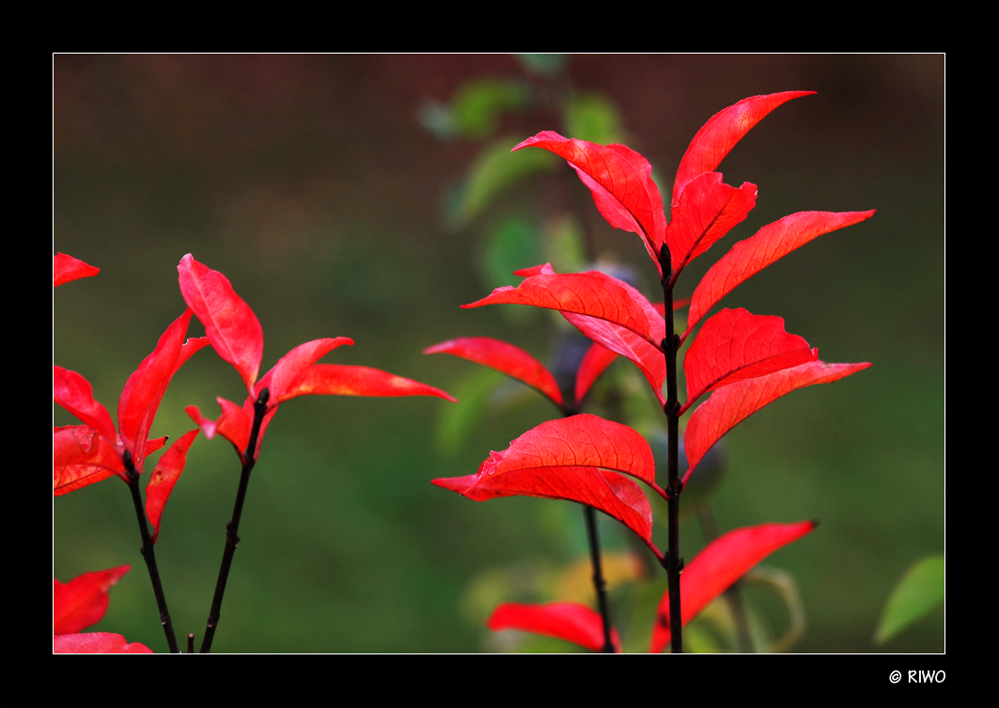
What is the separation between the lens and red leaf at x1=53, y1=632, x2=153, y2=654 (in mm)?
385

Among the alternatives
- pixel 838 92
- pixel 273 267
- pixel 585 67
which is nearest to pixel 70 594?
pixel 273 267

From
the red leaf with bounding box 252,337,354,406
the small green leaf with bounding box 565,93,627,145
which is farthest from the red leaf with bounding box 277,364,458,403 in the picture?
the small green leaf with bounding box 565,93,627,145

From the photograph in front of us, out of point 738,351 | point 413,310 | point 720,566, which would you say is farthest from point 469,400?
point 413,310

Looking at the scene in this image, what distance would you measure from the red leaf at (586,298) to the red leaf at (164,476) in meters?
0.18

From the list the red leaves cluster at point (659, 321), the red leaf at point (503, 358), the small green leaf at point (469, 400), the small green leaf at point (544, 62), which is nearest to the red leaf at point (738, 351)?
the red leaves cluster at point (659, 321)

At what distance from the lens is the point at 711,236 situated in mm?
326

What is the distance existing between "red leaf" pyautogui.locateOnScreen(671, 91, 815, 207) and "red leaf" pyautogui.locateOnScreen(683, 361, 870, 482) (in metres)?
0.10

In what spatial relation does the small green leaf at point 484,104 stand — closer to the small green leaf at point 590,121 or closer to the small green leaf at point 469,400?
the small green leaf at point 590,121

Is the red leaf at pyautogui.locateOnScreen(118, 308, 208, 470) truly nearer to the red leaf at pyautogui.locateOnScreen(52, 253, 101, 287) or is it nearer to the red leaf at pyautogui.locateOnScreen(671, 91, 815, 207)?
the red leaf at pyautogui.locateOnScreen(52, 253, 101, 287)

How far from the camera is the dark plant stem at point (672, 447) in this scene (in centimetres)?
32

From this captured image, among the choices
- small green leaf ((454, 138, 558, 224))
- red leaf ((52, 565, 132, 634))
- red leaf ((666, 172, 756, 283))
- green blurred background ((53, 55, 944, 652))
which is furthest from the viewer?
green blurred background ((53, 55, 944, 652))

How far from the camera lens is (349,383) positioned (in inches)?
14.6

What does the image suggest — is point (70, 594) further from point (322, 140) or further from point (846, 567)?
point (322, 140)
